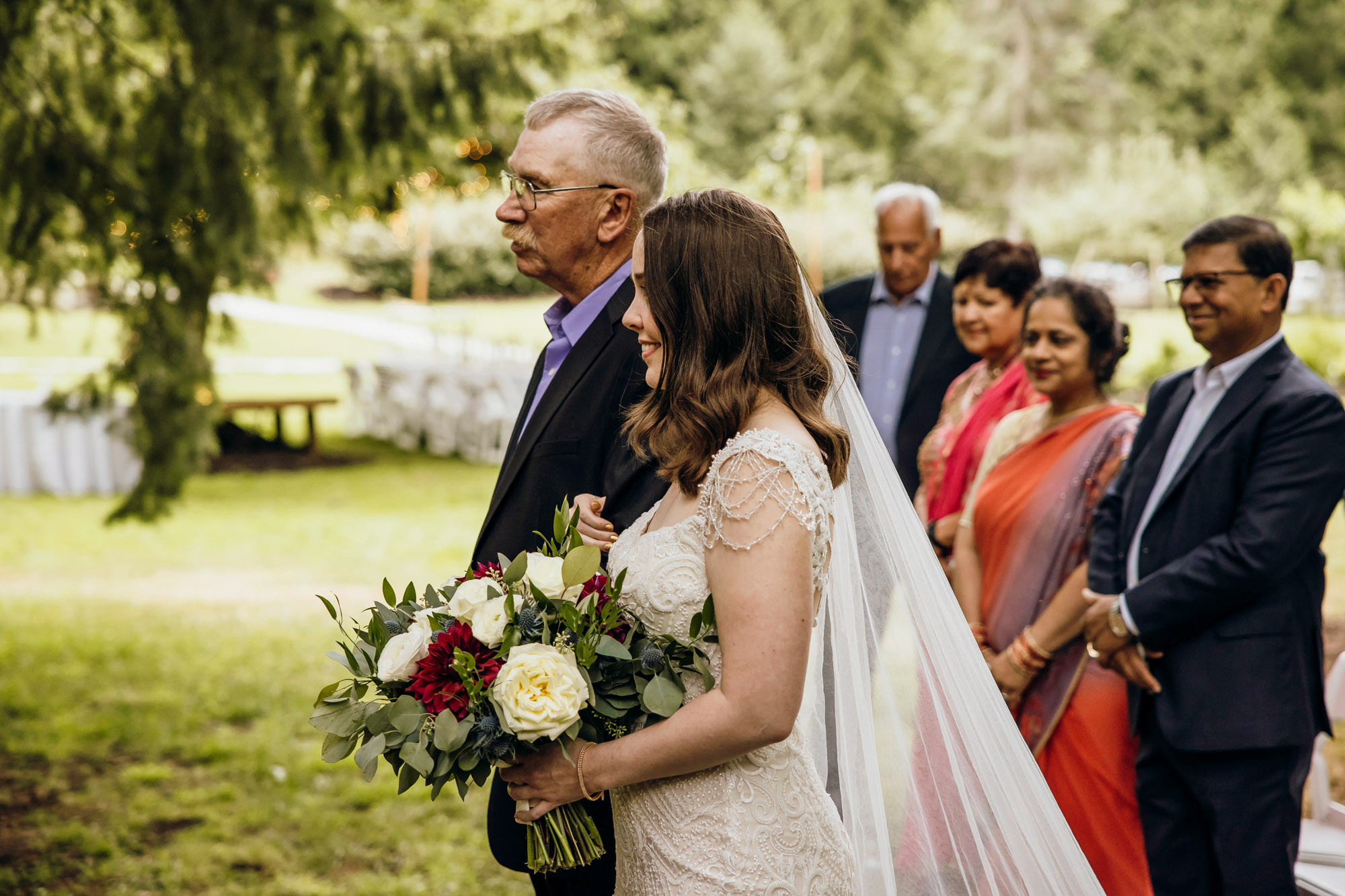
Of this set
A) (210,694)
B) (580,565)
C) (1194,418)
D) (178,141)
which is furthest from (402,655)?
(210,694)

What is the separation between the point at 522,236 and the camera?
2539 mm

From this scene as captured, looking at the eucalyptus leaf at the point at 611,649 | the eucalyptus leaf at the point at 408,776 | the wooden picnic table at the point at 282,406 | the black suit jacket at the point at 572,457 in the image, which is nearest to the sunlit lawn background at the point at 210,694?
the wooden picnic table at the point at 282,406

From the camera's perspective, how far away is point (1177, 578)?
291 cm

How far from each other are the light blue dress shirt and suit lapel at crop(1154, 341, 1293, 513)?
158cm

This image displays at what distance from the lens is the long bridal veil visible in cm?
212

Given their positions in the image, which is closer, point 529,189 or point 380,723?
point 380,723

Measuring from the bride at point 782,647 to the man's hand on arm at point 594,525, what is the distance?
0.07 m

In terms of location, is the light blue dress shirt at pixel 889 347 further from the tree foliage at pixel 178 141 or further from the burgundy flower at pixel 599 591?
the burgundy flower at pixel 599 591

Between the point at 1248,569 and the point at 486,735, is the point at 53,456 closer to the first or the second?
the point at 486,735

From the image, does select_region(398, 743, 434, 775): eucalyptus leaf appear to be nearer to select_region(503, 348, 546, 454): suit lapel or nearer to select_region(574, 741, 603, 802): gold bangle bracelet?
select_region(574, 741, 603, 802): gold bangle bracelet

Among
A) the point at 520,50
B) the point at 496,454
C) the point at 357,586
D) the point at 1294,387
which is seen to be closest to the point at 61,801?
the point at 357,586

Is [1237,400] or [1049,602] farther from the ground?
[1237,400]

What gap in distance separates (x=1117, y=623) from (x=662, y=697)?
172 centimetres

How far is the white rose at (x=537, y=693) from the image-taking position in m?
1.72
